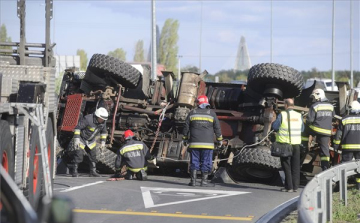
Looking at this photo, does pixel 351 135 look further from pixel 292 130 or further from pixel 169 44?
pixel 169 44

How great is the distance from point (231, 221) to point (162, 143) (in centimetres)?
619

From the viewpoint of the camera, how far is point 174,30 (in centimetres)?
9275

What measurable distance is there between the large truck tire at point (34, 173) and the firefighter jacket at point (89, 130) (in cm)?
569

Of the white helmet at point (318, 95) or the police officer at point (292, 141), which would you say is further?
the white helmet at point (318, 95)

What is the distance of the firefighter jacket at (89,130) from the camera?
51.2 ft

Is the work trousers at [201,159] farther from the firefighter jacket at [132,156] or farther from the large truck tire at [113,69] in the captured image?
the large truck tire at [113,69]

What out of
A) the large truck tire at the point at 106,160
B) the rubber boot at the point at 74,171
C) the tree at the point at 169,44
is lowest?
the rubber boot at the point at 74,171

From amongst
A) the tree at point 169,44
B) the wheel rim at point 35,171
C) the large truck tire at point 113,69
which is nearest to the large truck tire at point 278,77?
the large truck tire at point 113,69

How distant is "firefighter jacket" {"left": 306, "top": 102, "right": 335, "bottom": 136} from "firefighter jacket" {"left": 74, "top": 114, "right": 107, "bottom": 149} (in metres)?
4.38

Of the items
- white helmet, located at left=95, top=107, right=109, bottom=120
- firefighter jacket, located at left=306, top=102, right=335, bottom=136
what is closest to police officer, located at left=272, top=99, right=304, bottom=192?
firefighter jacket, located at left=306, top=102, right=335, bottom=136

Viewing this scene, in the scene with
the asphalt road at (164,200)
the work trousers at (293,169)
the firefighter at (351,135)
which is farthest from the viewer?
the firefighter at (351,135)

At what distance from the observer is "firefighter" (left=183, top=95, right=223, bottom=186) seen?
46.7 ft

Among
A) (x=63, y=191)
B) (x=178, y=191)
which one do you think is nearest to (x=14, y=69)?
(x=63, y=191)

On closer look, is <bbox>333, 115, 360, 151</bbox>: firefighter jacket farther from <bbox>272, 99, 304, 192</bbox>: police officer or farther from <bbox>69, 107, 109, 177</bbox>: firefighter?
<bbox>69, 107, 109, 177</bbox>: firefighter
